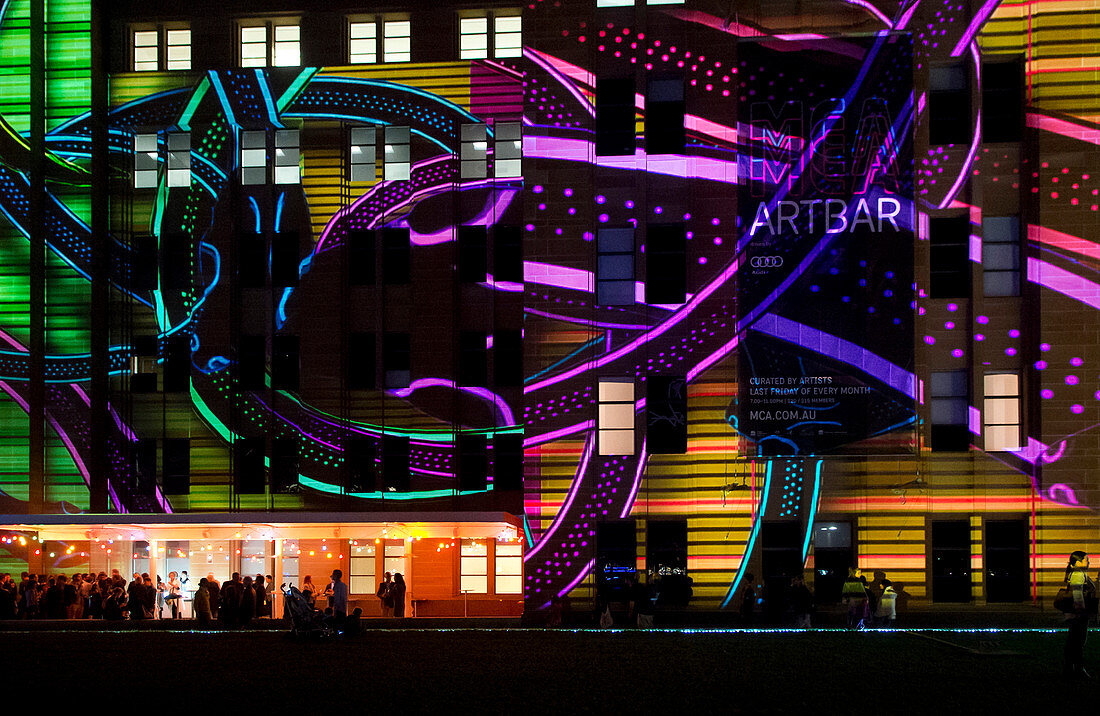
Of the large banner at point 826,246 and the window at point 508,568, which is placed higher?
the large banner at point 826,246

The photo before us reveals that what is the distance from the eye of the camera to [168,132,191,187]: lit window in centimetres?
3669

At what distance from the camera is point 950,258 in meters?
30.3

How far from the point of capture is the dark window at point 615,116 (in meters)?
31.2

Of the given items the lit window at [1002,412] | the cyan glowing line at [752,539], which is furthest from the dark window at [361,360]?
the lit window at [1002,412]

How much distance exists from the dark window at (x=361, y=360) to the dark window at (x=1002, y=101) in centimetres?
1844

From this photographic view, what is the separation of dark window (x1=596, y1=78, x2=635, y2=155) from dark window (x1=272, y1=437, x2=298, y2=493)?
518 inches

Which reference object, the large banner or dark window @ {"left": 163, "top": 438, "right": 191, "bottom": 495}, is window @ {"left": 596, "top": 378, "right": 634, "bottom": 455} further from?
dark window @ {"left": 163, "top": 438, "right": 191, "bottom": 495}

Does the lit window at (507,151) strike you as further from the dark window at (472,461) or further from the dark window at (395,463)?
the dark window at (395,463)

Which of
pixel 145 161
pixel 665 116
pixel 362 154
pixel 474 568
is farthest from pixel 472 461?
pixel 145 161

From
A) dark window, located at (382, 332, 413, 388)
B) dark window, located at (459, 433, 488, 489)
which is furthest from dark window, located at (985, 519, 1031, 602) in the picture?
dark window, located at (382, 332, 413, 388)

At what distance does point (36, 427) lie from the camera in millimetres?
35781

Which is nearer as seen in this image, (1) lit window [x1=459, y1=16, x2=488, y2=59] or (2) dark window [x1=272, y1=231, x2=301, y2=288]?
(2) dark window [x1=272, y1=231, x2=301, y2=288]

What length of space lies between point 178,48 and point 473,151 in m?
10.2

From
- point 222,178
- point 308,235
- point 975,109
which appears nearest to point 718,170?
point 975,109
